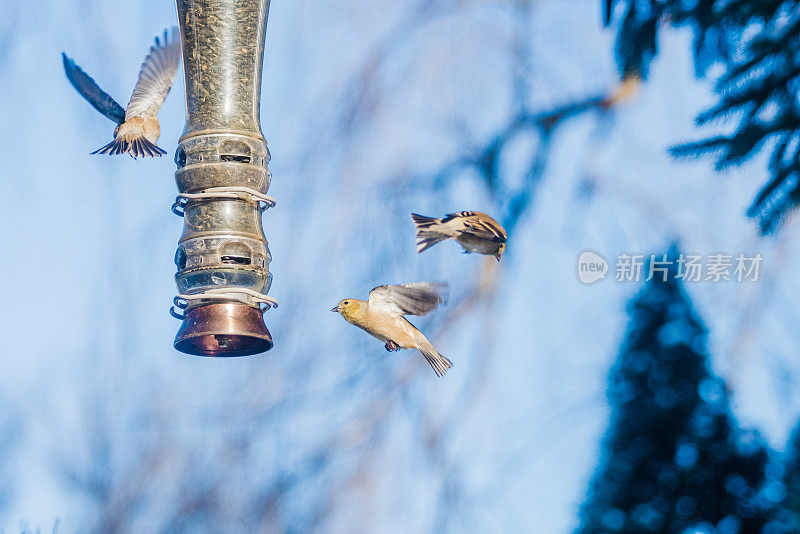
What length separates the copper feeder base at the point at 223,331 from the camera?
1.61 meters

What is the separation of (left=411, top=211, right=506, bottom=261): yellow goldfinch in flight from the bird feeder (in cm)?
67

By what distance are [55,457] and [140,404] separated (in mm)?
381

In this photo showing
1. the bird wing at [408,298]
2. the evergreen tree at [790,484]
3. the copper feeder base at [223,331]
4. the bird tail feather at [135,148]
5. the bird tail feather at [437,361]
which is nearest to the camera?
the copper feeder base at [223,331]

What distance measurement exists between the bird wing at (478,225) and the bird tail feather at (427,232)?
0.03 m

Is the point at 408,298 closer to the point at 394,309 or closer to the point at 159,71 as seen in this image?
the point at 394,309

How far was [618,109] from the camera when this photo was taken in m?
3.62

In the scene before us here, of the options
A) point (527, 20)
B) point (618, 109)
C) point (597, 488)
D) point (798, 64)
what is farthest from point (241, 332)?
point (527, 20)

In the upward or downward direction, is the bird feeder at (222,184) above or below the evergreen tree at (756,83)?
below

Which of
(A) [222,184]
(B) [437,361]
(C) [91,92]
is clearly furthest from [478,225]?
(C) [91,92]

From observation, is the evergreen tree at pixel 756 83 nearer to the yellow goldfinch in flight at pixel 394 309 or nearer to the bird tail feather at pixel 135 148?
the yellow goldfinch in flight at pixel 394 309

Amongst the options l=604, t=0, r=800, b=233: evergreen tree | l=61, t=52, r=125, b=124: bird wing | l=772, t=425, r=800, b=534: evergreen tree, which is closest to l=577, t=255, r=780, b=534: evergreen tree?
l=772, t=425, r=800, b=534: evergreen tree

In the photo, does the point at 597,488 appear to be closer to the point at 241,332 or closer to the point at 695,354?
the point at 695,354

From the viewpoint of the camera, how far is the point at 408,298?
7.19 ft

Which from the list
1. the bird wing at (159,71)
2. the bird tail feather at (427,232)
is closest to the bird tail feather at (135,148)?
the bird wing at (159,71)
